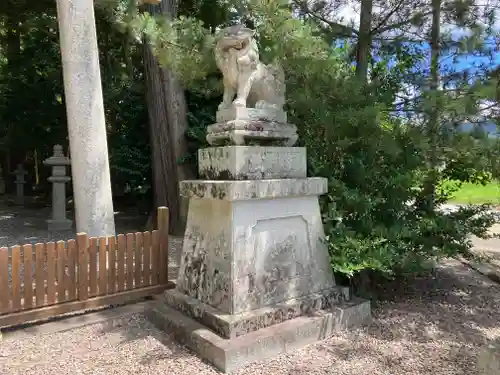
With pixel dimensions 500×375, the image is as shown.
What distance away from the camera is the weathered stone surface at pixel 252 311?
2.84 m

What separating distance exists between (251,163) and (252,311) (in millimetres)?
1081

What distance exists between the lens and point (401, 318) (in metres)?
3.60

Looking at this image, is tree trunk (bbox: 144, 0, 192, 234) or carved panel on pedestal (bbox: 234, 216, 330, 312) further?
tree trunk (bbox: 144, 0, 192, 234)

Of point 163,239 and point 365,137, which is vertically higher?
point 365,137

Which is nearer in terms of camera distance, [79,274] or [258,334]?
[258,334]

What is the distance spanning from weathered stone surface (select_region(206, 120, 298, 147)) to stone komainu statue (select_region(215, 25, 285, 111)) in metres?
0.16

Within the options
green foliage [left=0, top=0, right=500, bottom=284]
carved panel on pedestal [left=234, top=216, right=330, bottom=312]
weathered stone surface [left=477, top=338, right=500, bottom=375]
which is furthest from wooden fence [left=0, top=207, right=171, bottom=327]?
weathered stone surface [left=477, top=338, right=500, bottom=375]

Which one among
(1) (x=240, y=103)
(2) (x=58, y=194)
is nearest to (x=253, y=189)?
(1) (x=240, y=103)

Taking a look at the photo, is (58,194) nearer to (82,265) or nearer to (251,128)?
(82,265)

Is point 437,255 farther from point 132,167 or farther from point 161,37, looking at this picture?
point 132,167

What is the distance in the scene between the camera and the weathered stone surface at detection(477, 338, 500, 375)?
1.61 meters

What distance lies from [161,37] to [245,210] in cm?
217

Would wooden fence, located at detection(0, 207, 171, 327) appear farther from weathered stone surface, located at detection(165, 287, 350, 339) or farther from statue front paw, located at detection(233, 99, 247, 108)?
statue front paw, located at detection(233, 99, 247, 108)

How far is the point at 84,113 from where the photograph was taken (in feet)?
14.3
